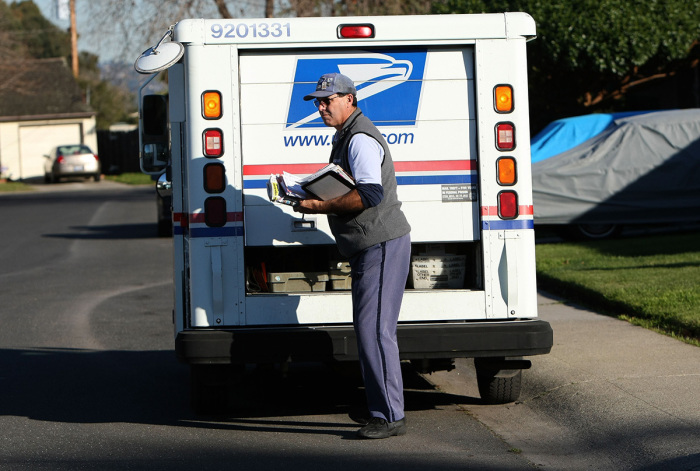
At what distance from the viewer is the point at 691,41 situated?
18844 millimetres

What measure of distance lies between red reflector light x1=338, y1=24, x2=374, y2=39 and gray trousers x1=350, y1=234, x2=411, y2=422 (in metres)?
1.24

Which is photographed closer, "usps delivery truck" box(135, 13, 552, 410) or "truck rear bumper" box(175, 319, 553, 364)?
"truck rear bumper" box(175, 319, 553, 364)

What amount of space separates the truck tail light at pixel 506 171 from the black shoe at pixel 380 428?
156cm

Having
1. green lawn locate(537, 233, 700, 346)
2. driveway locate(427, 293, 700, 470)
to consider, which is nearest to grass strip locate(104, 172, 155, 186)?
green lawn locate(537, 233, 700, 346)

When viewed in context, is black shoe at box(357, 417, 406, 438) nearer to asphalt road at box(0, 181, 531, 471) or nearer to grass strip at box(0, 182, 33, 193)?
asphalt road at box(0, 181, 531, 471)

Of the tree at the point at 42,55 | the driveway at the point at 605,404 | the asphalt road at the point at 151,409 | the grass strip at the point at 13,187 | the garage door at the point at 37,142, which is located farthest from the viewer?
the garage door at the point at 37,142

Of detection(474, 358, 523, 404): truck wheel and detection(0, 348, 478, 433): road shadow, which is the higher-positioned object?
detection(474, 358, 523, 404): truck wheel

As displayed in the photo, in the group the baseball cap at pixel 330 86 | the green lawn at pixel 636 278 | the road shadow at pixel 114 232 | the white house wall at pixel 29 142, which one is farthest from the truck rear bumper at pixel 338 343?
the white house wall at pixel 29 142

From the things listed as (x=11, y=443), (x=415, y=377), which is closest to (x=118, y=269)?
(x=415, y=377)

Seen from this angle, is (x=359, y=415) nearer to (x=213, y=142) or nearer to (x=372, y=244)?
(x=372, y=244)

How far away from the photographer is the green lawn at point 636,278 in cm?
915

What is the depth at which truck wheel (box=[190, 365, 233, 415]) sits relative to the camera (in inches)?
247

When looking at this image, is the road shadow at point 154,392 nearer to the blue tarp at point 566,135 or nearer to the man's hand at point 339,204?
the man's hand at point 339,204

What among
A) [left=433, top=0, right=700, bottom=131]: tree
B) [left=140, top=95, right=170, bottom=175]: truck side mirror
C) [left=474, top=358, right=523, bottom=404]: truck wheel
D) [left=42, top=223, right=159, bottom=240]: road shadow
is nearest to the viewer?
[left=474, top=358, right=523, bottom=404]: truck wheel
